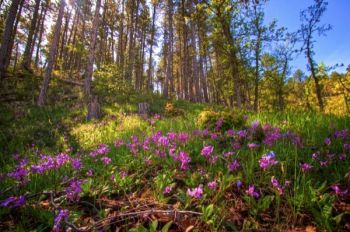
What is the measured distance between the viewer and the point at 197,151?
3.44 meters

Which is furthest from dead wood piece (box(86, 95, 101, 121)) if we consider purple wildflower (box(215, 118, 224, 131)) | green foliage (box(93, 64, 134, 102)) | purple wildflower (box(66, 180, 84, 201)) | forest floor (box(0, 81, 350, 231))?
purple wildflower (box(66, 180, 84, 201))

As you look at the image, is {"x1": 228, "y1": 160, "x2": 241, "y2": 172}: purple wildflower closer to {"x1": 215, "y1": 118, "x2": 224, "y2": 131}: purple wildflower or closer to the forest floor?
the forest floor

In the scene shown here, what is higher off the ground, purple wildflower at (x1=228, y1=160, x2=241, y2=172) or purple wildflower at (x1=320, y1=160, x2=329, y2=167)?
purple wildflower at (x1=320, y1=160, x2=329, y2=167)

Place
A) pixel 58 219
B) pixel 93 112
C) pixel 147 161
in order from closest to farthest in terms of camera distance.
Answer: pixel 58 219 < pixel 147 161 < pixel 93 112

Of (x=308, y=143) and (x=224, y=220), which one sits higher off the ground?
(x=308, y=143)

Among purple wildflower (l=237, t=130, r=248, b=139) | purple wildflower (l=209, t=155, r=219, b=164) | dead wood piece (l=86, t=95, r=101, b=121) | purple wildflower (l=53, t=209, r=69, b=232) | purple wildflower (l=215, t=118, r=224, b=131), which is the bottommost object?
purple wildflower (l=53, t=209, r=69, b=232)

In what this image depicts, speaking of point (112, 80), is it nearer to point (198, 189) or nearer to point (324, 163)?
point (198, 189)

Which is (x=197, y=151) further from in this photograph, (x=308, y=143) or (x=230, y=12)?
(x=230, y=12)

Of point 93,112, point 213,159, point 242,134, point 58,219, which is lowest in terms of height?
point 58,219

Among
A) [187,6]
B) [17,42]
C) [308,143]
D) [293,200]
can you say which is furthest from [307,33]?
[17,42]

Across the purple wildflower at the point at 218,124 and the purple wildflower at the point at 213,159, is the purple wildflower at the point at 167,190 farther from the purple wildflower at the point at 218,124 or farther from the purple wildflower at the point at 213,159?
the purple wildflower at the point at 218,124

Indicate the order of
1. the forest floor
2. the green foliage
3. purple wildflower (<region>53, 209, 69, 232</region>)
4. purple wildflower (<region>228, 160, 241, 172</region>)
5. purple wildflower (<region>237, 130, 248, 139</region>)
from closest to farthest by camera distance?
purple wildflower (<region>53, 209, 69, 232</region>) → the forest floor → purple wildflower (<region>228, 160, 241, 172</region>) → purple wildflower (<region>237, 130, 248, 139</region>) → the green foliage

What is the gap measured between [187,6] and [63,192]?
72.5 ft

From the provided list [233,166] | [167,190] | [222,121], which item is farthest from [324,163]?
[222,121]
